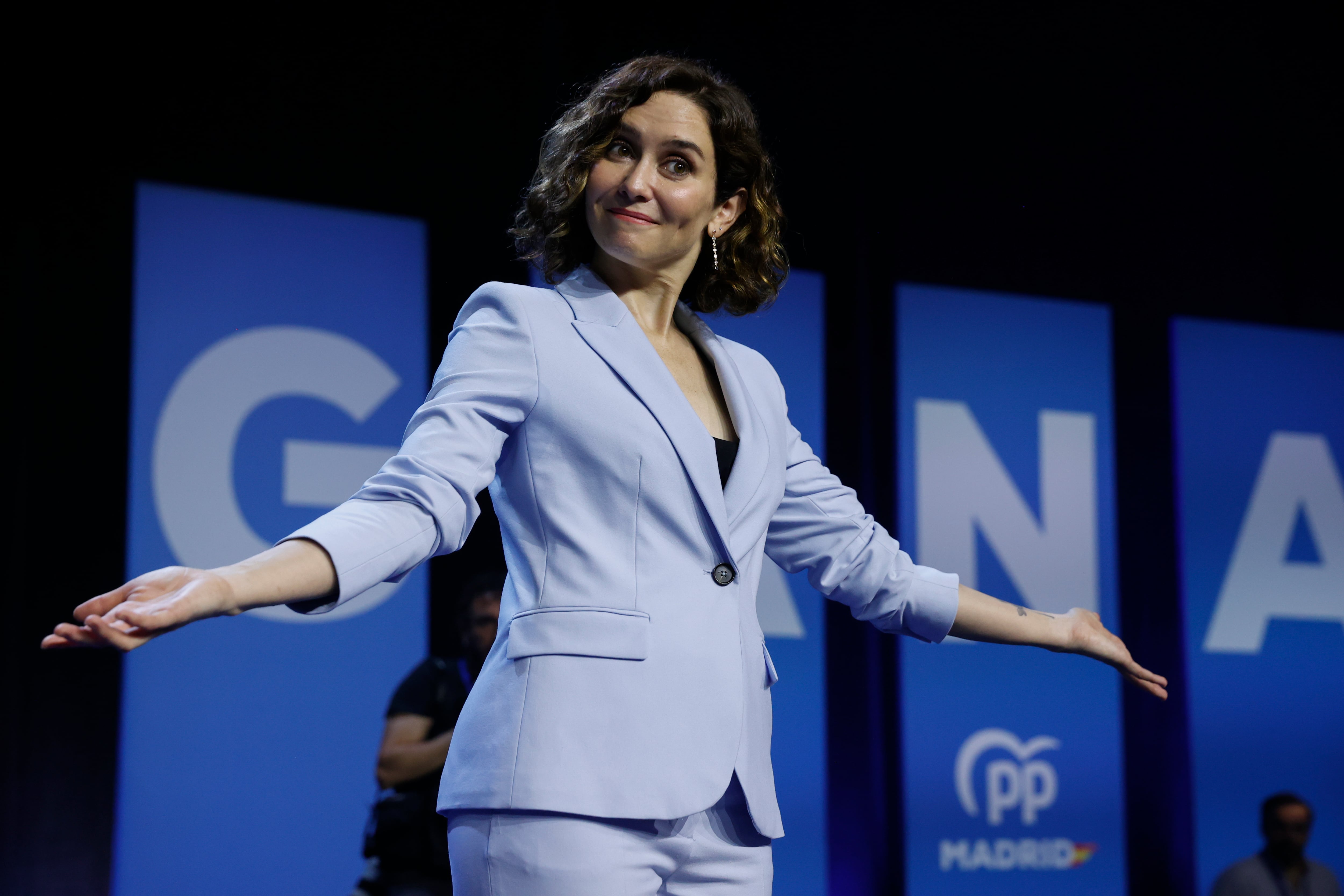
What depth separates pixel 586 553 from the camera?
3.59ft

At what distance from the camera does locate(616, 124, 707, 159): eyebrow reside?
1.35m

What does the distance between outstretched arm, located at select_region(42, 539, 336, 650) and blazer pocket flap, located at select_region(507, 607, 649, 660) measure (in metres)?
0.20

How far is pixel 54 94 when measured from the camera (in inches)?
128

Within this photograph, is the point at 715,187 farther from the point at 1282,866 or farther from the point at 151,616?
the point at 1282,866

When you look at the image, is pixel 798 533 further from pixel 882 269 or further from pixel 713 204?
pixel 882 269

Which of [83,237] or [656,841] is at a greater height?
[83,237]

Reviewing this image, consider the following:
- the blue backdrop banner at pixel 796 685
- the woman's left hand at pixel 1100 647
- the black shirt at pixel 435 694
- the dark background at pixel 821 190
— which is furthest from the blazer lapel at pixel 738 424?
the blue backdrop banner at pixel 796 685

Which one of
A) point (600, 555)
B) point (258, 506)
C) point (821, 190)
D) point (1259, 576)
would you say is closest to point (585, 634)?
point (600, 555)

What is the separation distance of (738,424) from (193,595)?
1.97ft

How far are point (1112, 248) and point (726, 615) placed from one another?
3903 mm

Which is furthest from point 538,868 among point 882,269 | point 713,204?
point 882,269

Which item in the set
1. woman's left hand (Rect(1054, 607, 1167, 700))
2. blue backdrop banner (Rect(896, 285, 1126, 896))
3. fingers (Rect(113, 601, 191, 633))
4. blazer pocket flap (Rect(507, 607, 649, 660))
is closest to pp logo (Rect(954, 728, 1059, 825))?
blue backdrop banner (Rect(896, 285, 1126, 896))

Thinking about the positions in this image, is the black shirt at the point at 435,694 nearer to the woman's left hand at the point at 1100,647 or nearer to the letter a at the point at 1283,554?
the woman's left hand at the point at 1100,647

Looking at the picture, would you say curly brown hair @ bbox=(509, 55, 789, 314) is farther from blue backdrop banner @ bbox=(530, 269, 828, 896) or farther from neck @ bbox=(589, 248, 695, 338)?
blue backdrop banner @ bbox=(530, 269, 828, 896)
